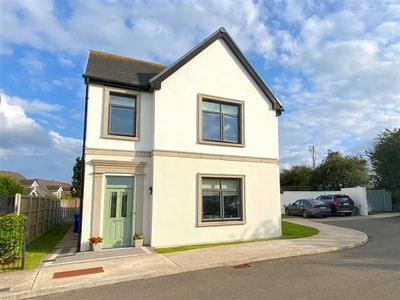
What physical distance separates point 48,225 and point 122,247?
392 inches

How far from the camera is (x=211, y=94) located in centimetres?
1351

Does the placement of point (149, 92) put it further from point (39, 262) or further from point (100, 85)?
point (39, 262)

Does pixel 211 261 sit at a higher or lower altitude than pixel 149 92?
lower

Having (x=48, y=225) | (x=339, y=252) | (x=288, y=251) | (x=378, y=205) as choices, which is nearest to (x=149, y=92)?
(x=288, y=251)

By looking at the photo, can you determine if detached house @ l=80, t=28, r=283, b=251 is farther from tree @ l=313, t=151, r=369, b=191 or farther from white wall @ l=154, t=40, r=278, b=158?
tree @ l=313, t=151, r=369, b=191

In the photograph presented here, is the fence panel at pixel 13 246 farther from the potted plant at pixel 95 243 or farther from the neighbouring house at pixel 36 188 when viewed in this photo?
the neighbouring house at pixel 36 188

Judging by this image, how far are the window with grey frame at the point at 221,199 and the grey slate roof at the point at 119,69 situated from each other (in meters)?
5.07

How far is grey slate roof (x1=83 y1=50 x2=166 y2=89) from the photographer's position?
12.0m

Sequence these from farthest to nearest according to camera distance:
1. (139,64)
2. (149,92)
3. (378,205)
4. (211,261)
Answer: (378,205)
(139,64)
(149,92)
(211,261)

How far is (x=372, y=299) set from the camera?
5.55 metres

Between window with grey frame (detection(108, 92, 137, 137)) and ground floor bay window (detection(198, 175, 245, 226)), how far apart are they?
3.59 m

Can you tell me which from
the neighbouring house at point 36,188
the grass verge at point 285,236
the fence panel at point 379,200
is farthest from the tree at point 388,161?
the neighbouring house at point 36,188

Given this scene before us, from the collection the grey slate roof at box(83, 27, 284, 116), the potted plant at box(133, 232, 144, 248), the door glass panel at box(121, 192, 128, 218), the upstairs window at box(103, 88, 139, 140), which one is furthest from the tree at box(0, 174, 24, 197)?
the potted plant at box(133, 232, 144, 248)

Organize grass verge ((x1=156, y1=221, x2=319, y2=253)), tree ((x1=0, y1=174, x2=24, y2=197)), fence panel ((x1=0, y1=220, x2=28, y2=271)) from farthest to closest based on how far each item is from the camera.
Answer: tree ((x1=0, y1=174, x2=24, y2=197))
grass verge ((x1=156, y1=221, x2=319, y2=253))
fence panel ((x1=0, y1=220, x2=28, y2=271))
